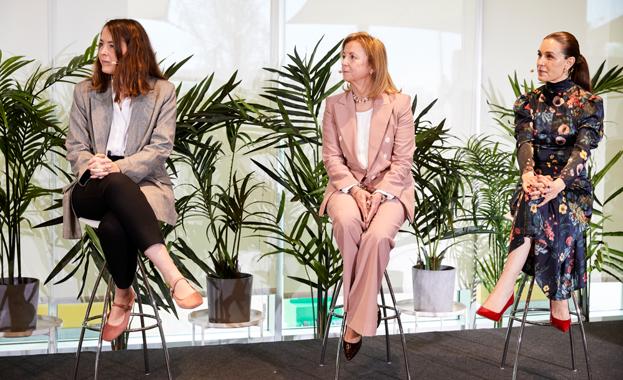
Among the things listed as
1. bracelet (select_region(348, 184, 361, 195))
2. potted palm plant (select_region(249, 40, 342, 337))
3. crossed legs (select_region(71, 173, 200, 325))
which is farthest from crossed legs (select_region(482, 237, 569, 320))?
crossed legs (select_region(71, 173, 200, 325))

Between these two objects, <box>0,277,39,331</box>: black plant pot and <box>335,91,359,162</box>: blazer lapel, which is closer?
<box>335,91,359,162</box>: blazer lapel

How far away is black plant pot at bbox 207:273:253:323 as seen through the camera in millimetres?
4211

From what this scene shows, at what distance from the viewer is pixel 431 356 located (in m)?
3.82

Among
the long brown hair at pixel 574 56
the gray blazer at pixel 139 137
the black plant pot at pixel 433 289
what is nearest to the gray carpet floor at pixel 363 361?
the black plant pot at pixel 433 289

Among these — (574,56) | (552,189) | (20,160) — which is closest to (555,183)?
(552,189)

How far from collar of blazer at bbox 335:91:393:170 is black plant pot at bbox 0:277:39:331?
6.08ft

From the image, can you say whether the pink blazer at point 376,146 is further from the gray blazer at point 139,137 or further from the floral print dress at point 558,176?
the gray blazer at point 139,137

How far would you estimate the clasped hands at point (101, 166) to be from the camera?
3111 millimetres

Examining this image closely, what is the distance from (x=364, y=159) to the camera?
3.48 m

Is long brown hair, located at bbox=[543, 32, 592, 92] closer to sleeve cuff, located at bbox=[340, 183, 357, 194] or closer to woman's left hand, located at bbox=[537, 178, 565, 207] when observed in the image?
woman's left hand, located at bbox=[537, 178, 565, 207]

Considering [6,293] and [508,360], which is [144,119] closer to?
[6,293]

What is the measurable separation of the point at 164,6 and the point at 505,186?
8.12ft

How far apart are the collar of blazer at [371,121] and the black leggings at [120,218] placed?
96 cm

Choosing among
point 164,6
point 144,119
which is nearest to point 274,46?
point 164,6
